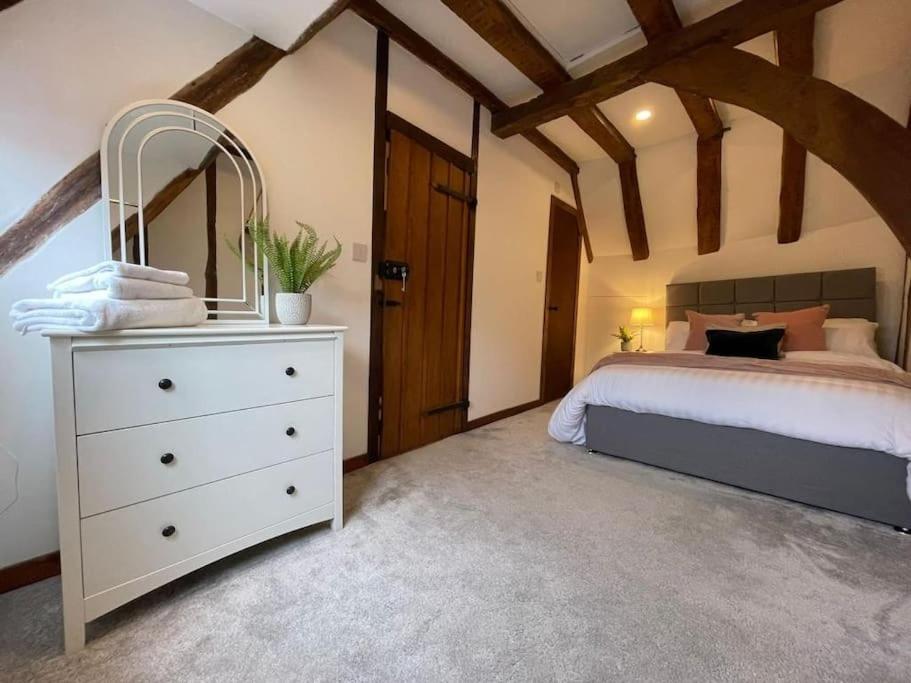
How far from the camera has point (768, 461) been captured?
1924 millimetres

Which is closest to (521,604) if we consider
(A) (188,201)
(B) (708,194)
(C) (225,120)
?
(A) (188,201)

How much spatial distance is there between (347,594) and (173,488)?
25.7 inches

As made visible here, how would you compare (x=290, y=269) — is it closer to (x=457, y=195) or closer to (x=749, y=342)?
(x=457, y=195)

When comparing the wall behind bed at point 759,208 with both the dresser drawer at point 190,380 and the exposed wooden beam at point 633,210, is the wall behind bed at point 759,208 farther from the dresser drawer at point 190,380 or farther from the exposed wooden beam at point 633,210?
the dresser drawer at point 190,380

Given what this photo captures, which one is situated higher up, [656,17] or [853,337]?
[656,17]

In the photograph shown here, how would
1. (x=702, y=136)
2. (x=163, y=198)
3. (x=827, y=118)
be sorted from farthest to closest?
1. (x=702, y=136)
2. (x=827, y=118)
3. (x=163, y=198)

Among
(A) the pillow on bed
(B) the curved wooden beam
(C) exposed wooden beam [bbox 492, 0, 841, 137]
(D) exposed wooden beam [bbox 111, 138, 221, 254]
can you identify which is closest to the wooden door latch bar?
(C) exposed wooden beam [bbox 492, 0, 841, 137]

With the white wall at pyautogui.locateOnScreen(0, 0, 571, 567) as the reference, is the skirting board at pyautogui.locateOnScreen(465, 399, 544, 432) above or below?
below

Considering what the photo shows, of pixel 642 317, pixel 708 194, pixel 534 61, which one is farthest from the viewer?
pixel 642 317

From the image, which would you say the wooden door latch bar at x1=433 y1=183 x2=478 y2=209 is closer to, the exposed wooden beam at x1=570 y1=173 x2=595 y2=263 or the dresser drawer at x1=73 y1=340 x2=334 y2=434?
the dresser drawer at x1=73 y1=340 x2=334 y2=434

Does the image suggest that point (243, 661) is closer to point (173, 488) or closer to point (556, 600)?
point (173, 488)

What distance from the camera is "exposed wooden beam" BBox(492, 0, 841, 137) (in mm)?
1956

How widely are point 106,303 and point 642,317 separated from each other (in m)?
4.51

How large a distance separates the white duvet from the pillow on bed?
0.26 metres
